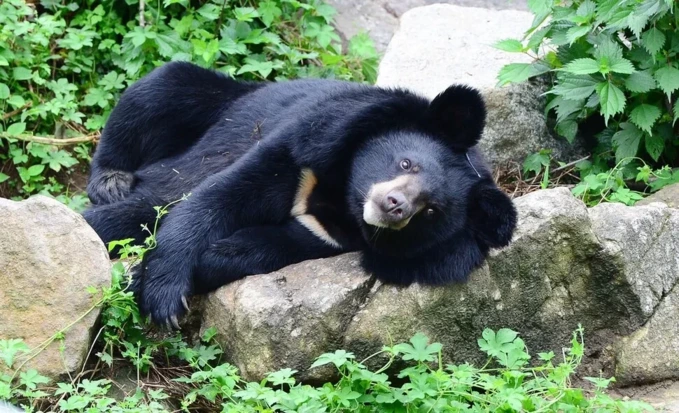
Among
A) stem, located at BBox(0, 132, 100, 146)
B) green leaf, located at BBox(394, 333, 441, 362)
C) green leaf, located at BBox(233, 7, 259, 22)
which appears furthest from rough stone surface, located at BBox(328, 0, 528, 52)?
green leaf, located at BBox(394, 333, 441, 362)

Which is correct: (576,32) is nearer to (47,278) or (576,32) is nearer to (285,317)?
(285,317)

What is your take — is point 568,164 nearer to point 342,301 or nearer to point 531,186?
point 531,186

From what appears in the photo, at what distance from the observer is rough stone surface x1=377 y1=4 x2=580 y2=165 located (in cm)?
640

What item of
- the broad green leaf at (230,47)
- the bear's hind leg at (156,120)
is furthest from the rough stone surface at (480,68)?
the bear's hind leg at (156,120)

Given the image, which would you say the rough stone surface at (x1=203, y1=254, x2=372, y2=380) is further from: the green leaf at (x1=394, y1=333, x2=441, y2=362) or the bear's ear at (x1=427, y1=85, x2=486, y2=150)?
the bear's ear at (x1=427, y1=85, x2=486, y2=150)

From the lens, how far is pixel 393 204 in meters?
4.33

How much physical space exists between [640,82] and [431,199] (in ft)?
6.20

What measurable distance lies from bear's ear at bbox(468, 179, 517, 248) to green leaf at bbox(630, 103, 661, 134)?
1.51 metres

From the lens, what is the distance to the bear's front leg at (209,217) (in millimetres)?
4441

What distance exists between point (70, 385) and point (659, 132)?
383 centimetres

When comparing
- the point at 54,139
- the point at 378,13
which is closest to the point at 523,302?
the point at 54,139

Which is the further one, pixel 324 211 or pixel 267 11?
pixel 267 11

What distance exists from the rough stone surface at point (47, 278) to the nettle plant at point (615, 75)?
9.48 ft

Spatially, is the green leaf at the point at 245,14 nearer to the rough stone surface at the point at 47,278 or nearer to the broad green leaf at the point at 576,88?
the broad green leaf at the point at 576,88
